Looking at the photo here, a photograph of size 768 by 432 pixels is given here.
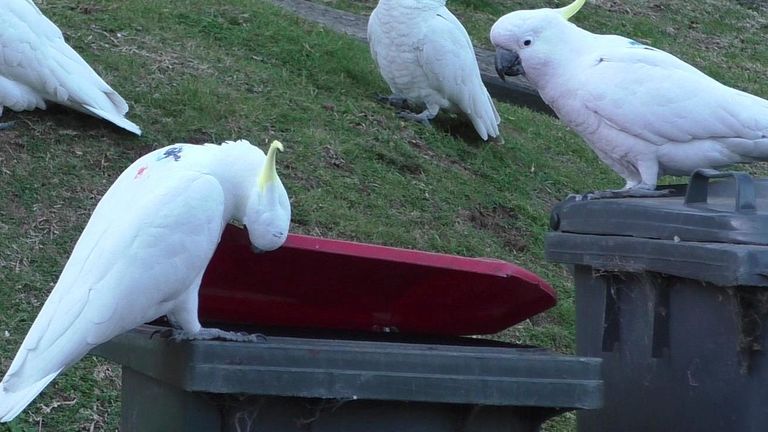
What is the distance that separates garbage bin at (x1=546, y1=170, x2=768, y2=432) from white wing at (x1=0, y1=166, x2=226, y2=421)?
2.65 feet

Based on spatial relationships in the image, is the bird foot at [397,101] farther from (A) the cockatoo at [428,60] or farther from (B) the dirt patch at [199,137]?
(B) the dirt patch at [199,137]

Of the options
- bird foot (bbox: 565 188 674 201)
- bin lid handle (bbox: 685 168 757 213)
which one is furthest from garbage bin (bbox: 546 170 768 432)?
bird foot (bbox: 565 188 674 201)

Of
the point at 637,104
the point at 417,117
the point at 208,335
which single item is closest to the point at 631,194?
the point at 637,104

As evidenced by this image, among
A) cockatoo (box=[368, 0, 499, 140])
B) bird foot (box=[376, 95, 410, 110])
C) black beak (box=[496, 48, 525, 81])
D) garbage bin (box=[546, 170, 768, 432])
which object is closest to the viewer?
garbage bin (box=[546, 170, 768, 432])

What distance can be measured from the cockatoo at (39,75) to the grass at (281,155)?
11 centimetres

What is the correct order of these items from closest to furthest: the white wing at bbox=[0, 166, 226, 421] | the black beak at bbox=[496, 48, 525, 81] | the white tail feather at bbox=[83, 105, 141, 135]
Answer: the white wing at bbox=[0, 166, 226, 421] < the black beak at bbox=[496, 48, 525, 81] < the white tail feather at bbox=[83, 105, 141, 135]

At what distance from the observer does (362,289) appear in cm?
230

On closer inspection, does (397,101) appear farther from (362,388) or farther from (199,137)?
(362,388)

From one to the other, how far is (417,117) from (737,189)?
330cm

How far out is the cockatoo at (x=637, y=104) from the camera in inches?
106

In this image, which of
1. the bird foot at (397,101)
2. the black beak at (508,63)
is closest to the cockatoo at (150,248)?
the black beak at (508,63)

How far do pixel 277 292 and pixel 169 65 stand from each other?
2.73 m

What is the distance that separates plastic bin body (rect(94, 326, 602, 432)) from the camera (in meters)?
1.65

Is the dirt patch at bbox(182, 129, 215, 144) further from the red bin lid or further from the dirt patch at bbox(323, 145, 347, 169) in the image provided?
the red bin lid
